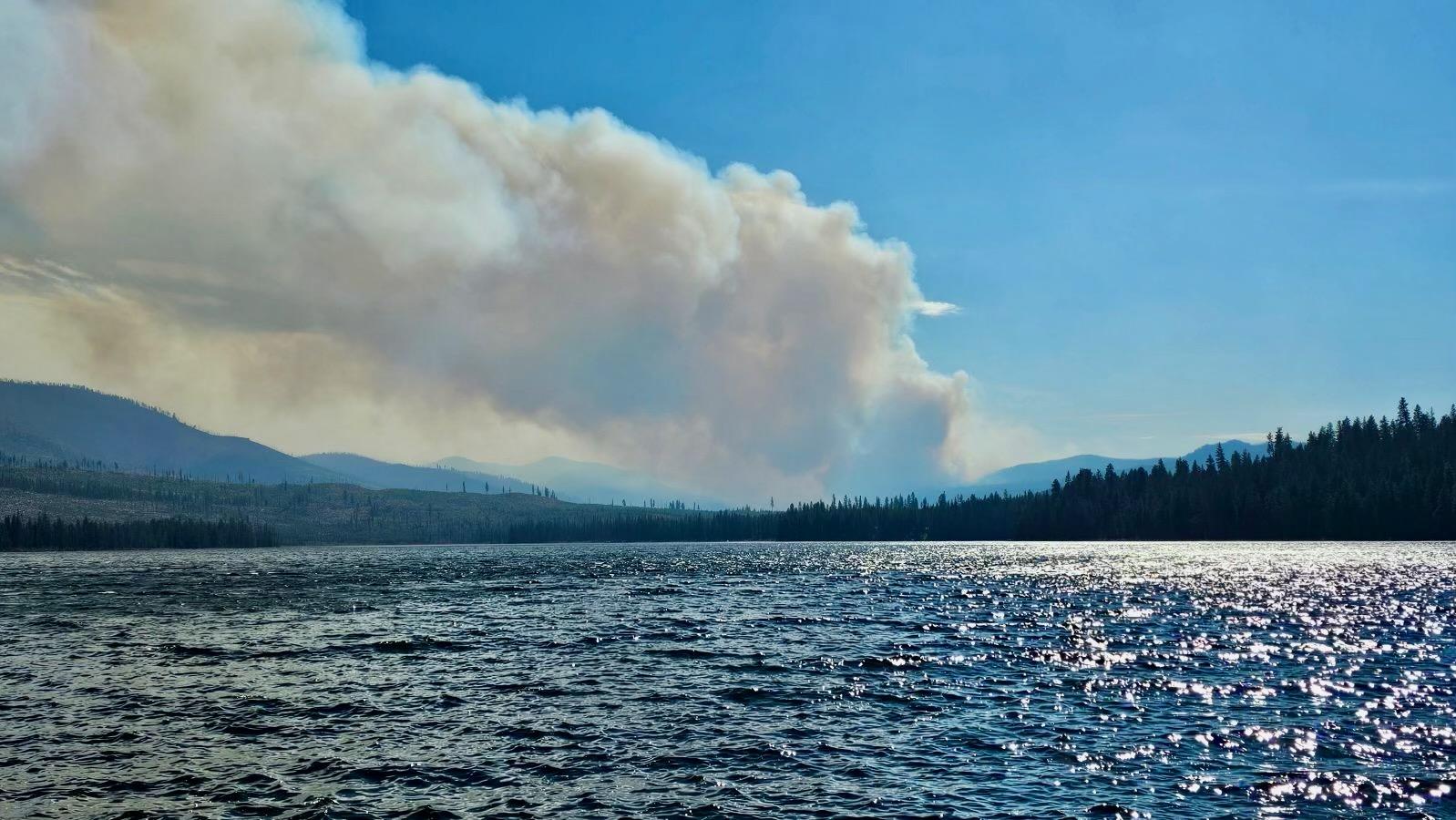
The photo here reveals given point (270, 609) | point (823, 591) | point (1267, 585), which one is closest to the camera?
point (270, 609)

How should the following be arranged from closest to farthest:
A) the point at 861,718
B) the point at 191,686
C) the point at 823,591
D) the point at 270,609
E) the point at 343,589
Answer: the point at 861,718 < the point at 191,686 < the point at 270,609 < the point at 823,591 < the point at 343,589

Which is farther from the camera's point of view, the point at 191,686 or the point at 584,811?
the point at 191,686

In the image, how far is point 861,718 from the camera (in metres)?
41.2

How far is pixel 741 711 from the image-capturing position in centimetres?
4316

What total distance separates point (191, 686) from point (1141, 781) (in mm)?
48425

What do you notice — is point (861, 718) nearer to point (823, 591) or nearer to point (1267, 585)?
point (823, 591)

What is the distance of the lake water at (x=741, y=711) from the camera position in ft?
98.7

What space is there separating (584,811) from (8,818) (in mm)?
18214

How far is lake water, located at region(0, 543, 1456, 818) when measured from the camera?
3009 cm

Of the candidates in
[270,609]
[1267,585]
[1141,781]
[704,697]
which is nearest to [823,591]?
[1267,585]

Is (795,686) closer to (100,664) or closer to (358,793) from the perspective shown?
(358,793)

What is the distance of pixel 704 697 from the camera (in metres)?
46.4

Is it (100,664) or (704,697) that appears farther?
(100,664)

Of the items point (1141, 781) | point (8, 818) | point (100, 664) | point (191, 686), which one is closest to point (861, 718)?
point (1141, 781)
